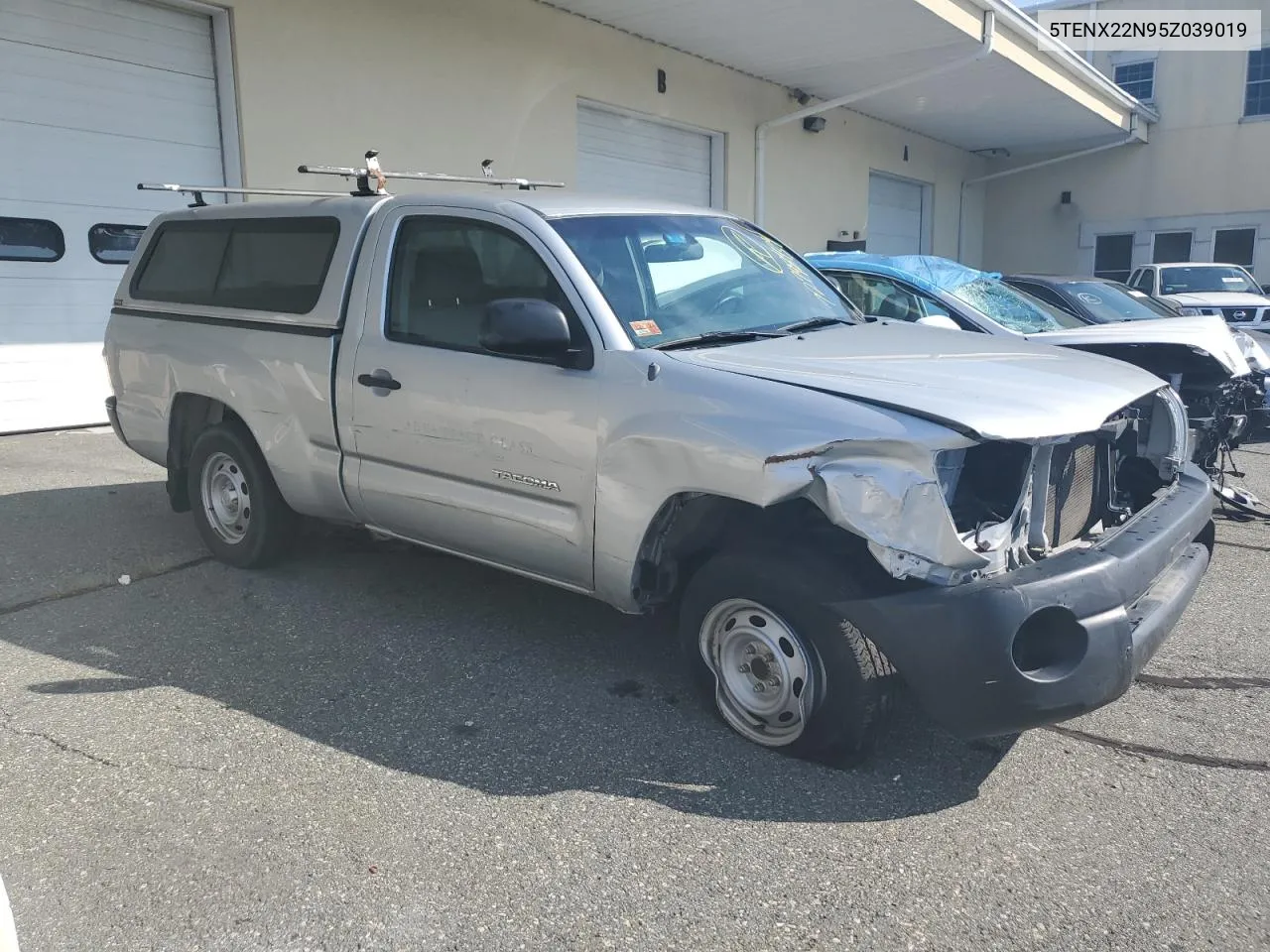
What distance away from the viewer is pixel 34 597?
5.05m

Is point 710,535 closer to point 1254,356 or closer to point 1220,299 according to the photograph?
point 1254,356

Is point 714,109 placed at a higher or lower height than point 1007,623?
higher

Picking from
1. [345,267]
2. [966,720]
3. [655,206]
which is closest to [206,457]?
[345,267]

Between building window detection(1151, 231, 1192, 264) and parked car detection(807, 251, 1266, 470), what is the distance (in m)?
17.4

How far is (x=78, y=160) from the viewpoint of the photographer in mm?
8750

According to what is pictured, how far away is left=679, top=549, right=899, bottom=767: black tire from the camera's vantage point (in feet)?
10.4

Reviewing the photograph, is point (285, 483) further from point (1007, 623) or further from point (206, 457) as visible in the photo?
point (1007, 623)

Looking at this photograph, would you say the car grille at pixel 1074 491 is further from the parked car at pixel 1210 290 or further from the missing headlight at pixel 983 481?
the parked car at pixel 1210 290

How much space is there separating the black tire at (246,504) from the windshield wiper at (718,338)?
2455mm

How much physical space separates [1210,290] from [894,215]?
696cm

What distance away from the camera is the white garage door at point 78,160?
8406mm

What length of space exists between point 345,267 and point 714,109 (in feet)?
37.1

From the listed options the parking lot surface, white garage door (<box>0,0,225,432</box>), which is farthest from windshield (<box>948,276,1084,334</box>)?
white garage door (<box>0,0,225,432</box>)

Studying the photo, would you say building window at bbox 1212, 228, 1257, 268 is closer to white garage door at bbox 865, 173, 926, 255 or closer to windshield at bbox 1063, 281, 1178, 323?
white garage door at bbox 865, 173, 926, 255
